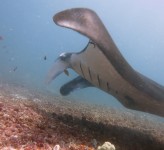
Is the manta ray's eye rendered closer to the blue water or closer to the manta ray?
the manta ray

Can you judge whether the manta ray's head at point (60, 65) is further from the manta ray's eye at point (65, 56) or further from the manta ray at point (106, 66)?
the manta ray at point (106, 66)

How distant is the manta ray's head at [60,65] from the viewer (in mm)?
5390

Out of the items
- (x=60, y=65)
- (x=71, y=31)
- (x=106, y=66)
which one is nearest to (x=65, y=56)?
(x=60, y=65)

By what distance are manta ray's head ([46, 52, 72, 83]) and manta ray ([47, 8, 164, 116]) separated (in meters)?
0.13

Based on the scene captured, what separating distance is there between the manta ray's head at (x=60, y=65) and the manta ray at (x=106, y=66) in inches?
5.2

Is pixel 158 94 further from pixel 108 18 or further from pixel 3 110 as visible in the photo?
pixel 108 18

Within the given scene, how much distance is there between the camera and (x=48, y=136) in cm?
388

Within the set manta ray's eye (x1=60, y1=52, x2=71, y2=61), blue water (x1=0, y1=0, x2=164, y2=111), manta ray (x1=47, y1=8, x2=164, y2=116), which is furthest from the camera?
blue water (x1=0, y1=0, x2=164, y2=111)

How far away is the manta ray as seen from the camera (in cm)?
391

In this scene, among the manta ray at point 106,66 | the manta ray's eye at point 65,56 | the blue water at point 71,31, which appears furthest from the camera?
the blue water at point 71,31

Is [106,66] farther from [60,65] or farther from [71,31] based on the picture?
[71,31]

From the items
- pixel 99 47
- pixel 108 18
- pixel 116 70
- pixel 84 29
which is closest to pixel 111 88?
pixel 116 70

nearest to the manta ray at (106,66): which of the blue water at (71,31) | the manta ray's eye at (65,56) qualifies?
the manta ray's eye at (65,56)

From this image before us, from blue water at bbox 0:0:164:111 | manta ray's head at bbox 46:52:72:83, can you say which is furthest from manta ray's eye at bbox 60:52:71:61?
blue water at bbox 0:0:164:111
